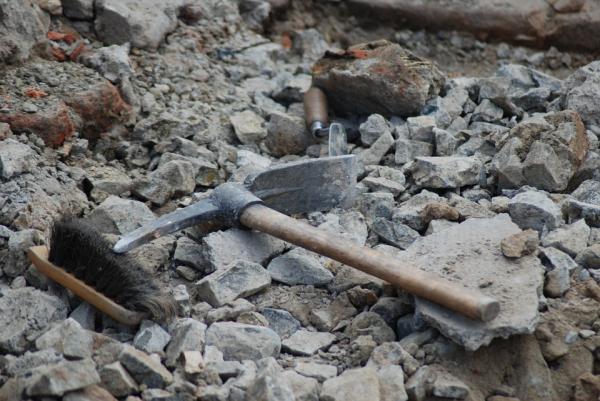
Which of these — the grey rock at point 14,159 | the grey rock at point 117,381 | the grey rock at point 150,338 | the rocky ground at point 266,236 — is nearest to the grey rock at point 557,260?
the rocky ground at point 266,236

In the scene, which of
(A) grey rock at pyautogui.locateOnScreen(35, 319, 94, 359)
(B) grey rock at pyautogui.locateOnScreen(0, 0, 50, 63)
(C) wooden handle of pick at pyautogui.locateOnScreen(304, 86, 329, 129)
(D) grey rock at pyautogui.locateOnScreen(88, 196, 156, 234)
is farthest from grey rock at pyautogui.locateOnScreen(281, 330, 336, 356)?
(B) grey rock at pyautogui.locateOnScreen(0, 0, 50, 63)

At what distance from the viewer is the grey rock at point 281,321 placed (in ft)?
9.90

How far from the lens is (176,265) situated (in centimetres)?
335

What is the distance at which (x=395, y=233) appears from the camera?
11.3 feet

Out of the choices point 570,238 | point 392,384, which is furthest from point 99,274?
point 570,238

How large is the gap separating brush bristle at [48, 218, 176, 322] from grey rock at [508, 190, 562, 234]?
4.74 feet

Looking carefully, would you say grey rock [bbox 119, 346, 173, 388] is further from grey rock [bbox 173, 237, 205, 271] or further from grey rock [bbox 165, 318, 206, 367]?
grey rock [bbox 173, 237, 205, 271]

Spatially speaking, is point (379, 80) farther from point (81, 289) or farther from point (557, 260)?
point (81, 289)

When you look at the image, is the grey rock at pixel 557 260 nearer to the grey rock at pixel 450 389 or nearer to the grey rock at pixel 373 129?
the grey rock at pixel 450 389

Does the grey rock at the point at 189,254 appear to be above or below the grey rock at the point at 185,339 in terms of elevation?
below

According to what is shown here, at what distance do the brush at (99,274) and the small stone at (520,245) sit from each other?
1.22m

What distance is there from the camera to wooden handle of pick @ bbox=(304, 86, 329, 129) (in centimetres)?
441

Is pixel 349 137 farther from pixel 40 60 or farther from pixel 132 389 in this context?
pixel 132 389

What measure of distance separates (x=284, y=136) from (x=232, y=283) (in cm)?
144
